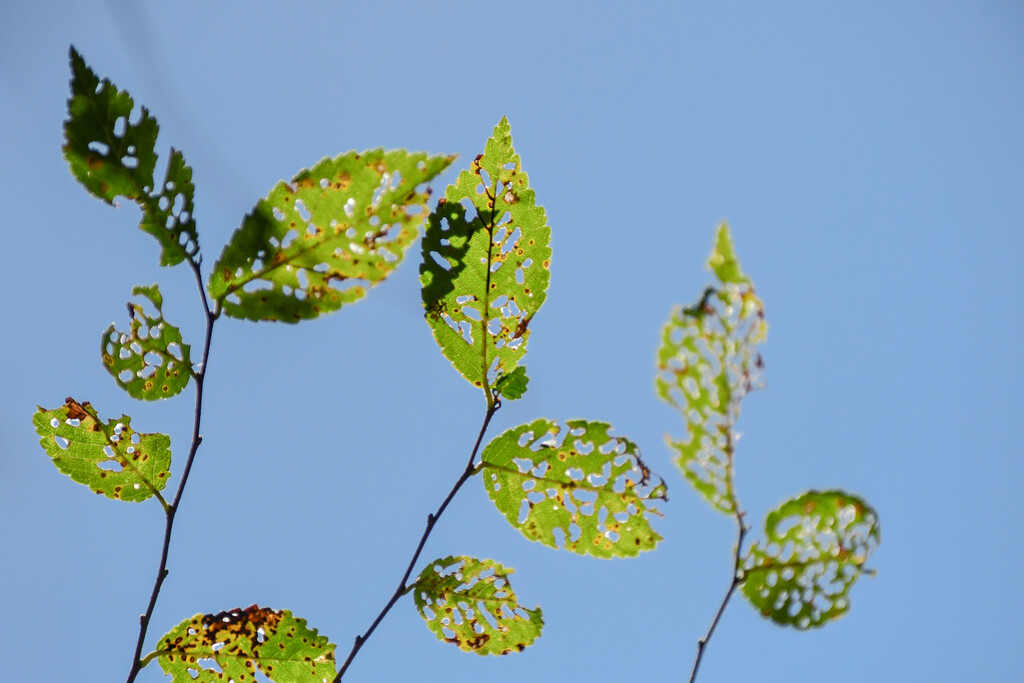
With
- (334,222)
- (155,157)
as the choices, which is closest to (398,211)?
(334,222)

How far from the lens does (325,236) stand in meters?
0.52

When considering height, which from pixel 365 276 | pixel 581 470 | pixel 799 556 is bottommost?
pixel 799 556

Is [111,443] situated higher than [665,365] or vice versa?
[111,443]

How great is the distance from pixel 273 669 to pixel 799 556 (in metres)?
0.40

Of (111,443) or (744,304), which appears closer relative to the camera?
(744,304)

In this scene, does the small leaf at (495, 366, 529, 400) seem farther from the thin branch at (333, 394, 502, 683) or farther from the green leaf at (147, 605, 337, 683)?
the green leaf at (147, 605, 337, 683)

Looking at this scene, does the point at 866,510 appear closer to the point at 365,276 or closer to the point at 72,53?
the point at 365,276

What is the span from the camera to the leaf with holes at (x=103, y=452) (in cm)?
59

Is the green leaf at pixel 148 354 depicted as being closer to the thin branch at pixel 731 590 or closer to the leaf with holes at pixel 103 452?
the leaf with holes at pixel 103 452

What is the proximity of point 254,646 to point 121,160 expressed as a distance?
365mm

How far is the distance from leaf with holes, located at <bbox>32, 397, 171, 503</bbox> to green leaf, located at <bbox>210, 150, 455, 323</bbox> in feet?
0.50

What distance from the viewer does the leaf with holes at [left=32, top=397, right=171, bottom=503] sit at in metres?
0.59

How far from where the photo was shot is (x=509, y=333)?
1.84ft

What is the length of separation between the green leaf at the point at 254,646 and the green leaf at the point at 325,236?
0.76 feet
